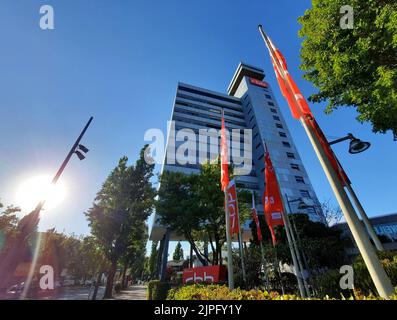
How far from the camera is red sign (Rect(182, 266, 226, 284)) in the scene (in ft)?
35.1

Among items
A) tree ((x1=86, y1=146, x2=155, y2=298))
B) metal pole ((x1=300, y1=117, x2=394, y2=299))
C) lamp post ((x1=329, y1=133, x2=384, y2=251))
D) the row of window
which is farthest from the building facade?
the row of window

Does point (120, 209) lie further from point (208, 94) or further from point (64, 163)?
point (208, 94)

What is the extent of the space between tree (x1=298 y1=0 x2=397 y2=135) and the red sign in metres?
9.41

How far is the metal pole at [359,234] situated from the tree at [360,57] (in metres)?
4.57

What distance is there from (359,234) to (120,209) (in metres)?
21.1

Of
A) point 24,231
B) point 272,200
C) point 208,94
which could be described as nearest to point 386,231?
point 272,200

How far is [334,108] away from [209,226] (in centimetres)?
1289

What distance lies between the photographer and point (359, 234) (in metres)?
3.30

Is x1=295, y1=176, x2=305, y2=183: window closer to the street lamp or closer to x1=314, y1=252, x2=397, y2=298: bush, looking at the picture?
the street lamp

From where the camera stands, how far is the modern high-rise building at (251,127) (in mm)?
41656

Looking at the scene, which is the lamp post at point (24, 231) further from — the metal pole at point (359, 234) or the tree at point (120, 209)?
the tree at point (120, 209)

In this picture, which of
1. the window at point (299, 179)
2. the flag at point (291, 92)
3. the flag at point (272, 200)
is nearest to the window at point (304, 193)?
the window at point (299, 179)
